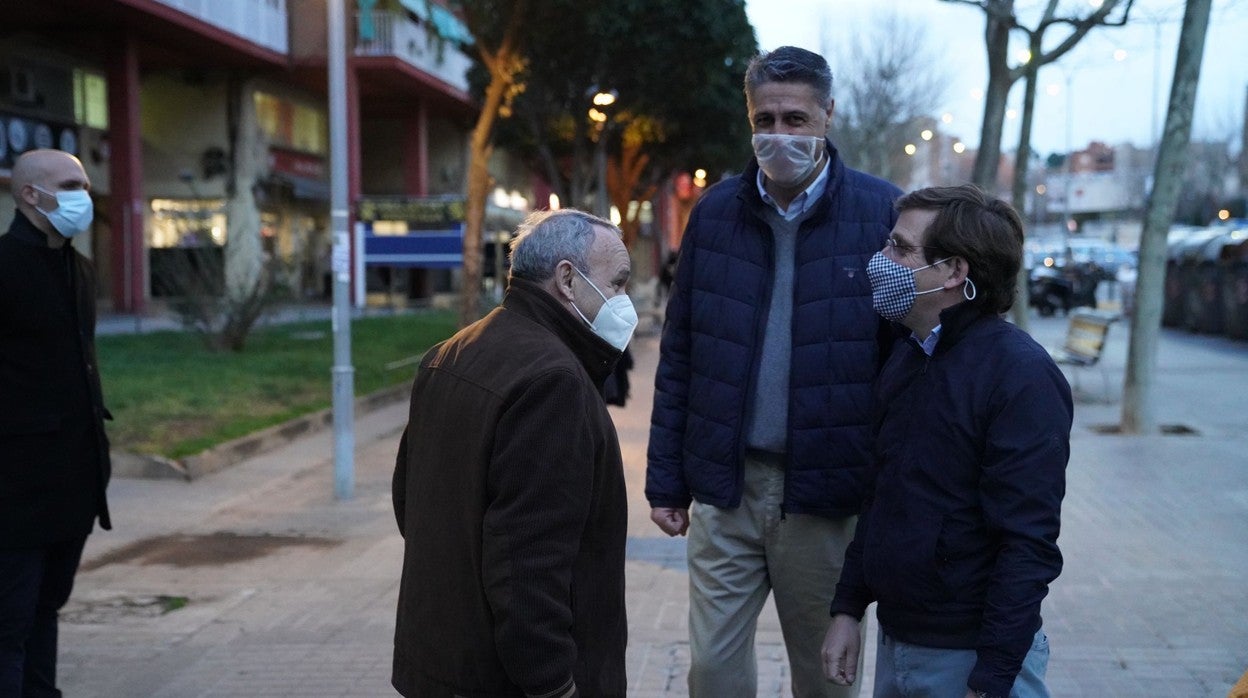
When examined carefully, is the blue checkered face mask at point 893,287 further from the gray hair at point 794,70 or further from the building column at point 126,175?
the building column at point 126,175

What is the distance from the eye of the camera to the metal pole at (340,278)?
9.45 meters

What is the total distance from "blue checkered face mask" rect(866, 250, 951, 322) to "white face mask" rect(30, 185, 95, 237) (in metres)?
2.94

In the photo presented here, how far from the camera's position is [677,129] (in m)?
30.9

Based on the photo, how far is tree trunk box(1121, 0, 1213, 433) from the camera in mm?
11555

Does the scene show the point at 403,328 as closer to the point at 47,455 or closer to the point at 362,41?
the point at 362,41

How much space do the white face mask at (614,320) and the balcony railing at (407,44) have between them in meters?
31.9

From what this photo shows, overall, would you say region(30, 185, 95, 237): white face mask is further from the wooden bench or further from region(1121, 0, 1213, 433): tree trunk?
the wooden bench

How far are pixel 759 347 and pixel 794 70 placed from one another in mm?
783

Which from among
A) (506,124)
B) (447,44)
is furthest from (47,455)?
(447,44)

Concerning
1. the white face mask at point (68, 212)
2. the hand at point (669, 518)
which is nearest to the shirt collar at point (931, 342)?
the hand at point (669, 518)

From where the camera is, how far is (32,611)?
414 centimetres

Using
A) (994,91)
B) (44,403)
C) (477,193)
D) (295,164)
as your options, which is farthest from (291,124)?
(44,403)

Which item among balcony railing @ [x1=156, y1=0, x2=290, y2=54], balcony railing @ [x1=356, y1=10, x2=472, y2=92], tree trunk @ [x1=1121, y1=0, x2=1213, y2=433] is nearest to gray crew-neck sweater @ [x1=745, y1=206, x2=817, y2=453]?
tree trunk @ [x1=1121, y1=0, x2=1213, y2=433]

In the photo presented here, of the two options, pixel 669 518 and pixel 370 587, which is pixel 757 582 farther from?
pixel 370 587
